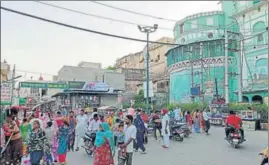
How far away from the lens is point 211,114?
84.5 ft

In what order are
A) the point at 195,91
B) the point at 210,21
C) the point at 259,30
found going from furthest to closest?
1. the point at 210,21
2. the point at 259,30
3. the point at 195,91

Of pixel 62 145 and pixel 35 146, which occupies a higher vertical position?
pixel 35 146

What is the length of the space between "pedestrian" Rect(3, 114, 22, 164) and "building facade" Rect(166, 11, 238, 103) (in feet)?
91.5

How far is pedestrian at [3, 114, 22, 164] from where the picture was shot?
24.5ft

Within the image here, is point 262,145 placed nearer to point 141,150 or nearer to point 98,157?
point 141,150

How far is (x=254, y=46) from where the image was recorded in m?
34.8

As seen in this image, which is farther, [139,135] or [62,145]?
[139,135]

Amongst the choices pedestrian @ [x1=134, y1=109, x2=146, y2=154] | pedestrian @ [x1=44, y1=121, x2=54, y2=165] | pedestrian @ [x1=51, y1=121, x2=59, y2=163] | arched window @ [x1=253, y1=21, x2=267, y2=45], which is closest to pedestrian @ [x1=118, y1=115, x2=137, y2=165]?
pedestrian @ [x1=44, y1=121, x2=54, y2=165]

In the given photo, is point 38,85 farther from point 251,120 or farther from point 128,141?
point 128,141

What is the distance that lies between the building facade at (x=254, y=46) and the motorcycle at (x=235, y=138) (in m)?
20.5

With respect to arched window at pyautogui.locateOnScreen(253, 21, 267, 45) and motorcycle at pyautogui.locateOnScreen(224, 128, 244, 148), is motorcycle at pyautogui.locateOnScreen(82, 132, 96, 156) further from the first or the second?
arched window at pyautogui.locateOnScreen(253, 21, 267, 45)

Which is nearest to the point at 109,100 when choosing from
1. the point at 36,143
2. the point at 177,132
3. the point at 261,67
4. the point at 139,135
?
the point at 261,67

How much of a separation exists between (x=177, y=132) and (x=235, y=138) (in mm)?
3661

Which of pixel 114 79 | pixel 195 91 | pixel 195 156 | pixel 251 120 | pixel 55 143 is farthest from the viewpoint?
pixel 114 79
